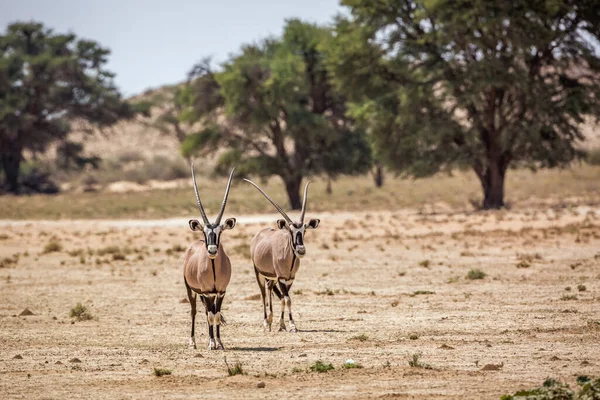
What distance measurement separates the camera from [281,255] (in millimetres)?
15148

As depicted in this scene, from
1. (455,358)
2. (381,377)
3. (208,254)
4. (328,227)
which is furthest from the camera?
(328,227)

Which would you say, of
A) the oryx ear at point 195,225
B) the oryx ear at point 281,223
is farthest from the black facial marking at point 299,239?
the oryx ear at point 195,225

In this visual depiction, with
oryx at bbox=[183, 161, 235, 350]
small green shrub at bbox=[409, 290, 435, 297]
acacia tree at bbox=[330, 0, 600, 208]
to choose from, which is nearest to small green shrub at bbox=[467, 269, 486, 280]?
small green shrub at bbox=[409, 290, 435, 297]

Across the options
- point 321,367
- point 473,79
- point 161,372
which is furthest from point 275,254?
point 473,79

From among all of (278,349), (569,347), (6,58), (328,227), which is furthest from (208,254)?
(6,58)

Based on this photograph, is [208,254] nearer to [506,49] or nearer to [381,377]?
[381,377]

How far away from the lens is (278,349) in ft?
43.2

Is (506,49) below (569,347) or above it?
above

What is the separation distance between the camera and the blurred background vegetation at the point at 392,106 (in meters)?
43.2

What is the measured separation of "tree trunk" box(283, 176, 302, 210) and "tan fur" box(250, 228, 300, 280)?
36.4m

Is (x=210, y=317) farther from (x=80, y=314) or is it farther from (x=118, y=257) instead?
(x=118, y=257)

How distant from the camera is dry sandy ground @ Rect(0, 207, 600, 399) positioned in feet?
35.1

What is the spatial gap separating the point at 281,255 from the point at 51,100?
59.6 m

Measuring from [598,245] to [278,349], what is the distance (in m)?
17.8
